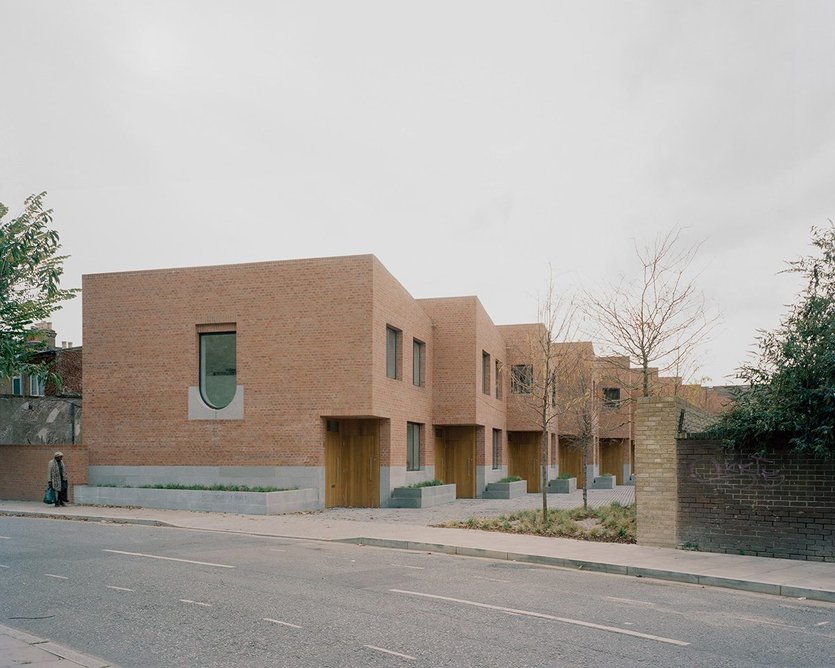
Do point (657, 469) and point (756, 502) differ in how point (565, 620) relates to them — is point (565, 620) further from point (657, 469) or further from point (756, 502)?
point (657, 469)

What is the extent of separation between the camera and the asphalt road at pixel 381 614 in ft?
25.3

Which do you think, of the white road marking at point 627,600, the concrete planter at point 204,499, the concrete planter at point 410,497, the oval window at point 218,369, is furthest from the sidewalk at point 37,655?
the concrete planter at point 410,497

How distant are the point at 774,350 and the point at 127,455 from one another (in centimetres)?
2015

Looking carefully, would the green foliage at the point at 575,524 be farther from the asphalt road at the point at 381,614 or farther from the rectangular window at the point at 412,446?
the rectangular window at the point at 412,446

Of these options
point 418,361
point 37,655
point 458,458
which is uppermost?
point 418,361

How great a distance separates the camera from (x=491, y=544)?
15.9 meters

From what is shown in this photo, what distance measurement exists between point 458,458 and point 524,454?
364 inches

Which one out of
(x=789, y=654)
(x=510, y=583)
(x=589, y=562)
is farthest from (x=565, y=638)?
(x=589, y=562)

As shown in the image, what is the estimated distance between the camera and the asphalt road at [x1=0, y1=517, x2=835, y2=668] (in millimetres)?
7699

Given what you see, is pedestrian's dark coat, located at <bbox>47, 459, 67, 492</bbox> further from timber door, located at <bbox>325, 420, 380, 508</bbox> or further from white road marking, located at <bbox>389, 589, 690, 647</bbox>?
white road marking, located at <bbox>389, 589, 690, 647</bbox>

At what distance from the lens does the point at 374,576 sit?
1241 centimetres

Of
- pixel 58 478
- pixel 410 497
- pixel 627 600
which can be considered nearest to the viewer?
pixel 627 600

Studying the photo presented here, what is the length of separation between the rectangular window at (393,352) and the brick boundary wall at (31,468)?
33.6ft

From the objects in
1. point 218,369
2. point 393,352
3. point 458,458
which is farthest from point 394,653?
point 458,458
